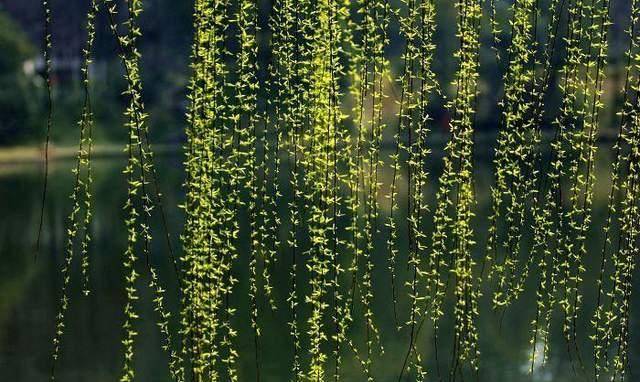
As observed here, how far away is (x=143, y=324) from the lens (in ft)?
78.6

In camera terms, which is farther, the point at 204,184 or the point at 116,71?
the point at 116,71

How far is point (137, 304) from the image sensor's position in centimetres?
2577

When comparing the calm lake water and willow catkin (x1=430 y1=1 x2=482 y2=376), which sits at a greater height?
willow catkin (x1=430 y1=1 x2=482 y2=376)

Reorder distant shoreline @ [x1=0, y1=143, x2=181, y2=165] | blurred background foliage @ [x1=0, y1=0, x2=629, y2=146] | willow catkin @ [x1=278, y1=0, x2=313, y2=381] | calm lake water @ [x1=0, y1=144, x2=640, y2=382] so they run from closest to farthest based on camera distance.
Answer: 1. willow catkin @ [x1=278, y1=0, x2=313, y2=381]
2. calm lake water @ [x1=0, y1=144, x2=640, y2=382]
3. blurred background foliage @ [x1=0, y1=0, x2=629, y2=146]
4. distant shoreline @ [x1=0, y1=143, x2=181, y2=165]

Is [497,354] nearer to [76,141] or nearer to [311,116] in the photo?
[311,116]

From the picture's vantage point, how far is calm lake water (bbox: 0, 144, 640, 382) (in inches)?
773

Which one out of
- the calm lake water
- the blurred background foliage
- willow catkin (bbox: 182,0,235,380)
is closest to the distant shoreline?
the blurred background foliage

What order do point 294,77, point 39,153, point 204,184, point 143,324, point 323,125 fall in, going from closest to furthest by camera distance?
1. point 204,184
2. point 323,125
3. point 294,77
4. point 143,324
5. point 39,153

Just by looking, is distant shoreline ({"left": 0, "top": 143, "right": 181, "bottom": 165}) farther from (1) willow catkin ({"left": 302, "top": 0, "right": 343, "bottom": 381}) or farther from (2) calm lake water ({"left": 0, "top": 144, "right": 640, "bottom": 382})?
(1) willow catkin ({"left": 302, "top": 0, "right": 343, "bottom": 381})

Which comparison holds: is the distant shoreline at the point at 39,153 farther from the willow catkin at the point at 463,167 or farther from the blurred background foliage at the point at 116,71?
the willow catkin at the point at 463,167

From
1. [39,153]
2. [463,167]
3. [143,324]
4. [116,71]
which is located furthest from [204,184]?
[116,71]

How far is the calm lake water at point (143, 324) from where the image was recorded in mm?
19625

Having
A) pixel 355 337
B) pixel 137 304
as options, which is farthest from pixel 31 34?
pixel 355 337

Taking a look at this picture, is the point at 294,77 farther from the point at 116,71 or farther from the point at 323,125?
the point at 116,71
